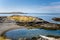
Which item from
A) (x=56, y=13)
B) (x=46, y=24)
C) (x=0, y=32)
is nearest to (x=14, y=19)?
(x=0, y=32)

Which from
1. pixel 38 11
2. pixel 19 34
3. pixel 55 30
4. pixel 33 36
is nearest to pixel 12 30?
pixel 19 34

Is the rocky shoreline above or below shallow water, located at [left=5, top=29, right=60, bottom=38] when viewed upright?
above

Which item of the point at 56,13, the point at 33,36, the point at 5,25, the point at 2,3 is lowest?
the point at 33,36

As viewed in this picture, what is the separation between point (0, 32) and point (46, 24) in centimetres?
56

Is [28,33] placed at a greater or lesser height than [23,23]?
lesser

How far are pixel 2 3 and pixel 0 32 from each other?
36 cm

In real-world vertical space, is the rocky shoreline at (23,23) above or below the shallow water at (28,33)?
above

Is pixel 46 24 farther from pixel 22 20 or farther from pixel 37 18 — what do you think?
pixel 22 20

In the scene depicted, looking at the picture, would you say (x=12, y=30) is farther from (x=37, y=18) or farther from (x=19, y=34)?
(x=37, y=18)

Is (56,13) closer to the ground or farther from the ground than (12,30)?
farther from the ground

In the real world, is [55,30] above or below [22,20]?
below

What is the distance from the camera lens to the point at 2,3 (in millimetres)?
1512

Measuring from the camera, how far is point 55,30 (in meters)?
1.45

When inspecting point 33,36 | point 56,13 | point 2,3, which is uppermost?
point 2,3
